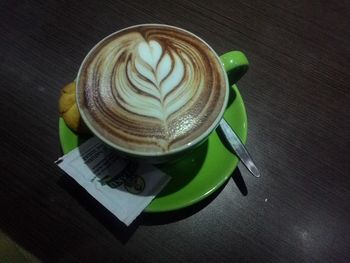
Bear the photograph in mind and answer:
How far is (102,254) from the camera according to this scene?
584mm

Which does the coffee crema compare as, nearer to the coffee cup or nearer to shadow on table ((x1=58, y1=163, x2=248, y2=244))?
the coffee cup

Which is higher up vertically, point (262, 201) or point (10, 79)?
point (10, 79)

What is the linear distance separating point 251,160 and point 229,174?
0.06 m

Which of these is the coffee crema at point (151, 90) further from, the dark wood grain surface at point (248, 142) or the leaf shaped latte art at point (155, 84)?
the dark wood grain surface at point (248, 142)

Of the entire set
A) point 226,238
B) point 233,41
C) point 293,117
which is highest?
point 233,41

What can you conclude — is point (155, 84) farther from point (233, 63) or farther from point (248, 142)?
point (248, 142)

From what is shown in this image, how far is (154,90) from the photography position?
1.76 feet

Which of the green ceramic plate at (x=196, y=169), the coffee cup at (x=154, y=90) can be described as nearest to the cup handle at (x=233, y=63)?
the coffee cup at (x=154, y=90)

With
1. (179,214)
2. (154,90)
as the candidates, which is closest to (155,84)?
(154,90)

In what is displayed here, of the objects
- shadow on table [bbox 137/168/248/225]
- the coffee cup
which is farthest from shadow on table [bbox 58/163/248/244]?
the coffee cup

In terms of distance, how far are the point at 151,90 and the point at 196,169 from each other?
0.61 ft

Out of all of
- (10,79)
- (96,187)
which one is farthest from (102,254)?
(10,79)

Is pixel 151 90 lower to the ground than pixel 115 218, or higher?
higher

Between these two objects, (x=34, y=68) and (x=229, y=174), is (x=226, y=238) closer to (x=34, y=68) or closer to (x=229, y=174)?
(x=229, y=174)
